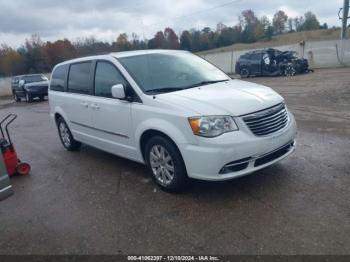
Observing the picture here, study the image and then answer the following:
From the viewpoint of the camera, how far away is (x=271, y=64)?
→ 20875 millimetres

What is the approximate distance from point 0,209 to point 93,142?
1738 millimetres

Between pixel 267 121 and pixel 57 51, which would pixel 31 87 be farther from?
pixel 57 51

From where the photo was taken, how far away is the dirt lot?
3.10m

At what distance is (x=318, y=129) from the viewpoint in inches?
270

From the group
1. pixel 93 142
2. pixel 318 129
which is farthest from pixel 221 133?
pixel 318 129

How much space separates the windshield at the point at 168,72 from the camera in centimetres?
439

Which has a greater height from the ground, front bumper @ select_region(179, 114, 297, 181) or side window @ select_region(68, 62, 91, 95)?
side window @ select_region(68, 62, 91, 95)

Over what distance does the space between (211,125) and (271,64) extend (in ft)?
61.3

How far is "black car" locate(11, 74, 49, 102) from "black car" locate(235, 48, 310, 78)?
42.6ft

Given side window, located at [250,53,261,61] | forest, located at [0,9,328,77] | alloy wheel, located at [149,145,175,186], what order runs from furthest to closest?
1. forest, located at [0,9,328,77]
2. side window, located at [250,53,261,61]
3. alloy wheel, located at [149,145,175,186]

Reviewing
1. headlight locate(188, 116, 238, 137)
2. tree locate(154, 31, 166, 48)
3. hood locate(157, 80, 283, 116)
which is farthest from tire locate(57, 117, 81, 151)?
tree locate(154, 31, 166, 48)

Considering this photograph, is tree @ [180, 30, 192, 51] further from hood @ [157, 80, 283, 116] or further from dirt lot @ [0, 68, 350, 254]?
hood @ [157, 80, 283, 116]

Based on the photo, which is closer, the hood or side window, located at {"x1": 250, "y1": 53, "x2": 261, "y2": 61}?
the hood

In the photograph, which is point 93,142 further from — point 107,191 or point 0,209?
point 0,209
